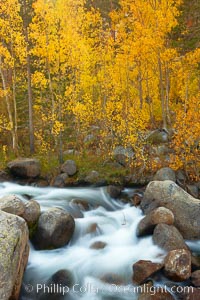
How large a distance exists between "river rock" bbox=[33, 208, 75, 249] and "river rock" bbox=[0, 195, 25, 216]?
2.24ft

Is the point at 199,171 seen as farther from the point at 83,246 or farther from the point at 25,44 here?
the point at 25,44

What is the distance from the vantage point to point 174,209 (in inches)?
434

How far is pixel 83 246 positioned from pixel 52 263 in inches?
50.7

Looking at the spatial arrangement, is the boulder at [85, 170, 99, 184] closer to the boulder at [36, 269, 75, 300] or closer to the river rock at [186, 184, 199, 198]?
the river rock at [186, 184, 199, 198]

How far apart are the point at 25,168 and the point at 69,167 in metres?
2.18

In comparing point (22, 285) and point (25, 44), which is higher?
point (25, 44)

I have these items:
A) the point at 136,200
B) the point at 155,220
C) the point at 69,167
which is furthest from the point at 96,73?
the point at 155,220

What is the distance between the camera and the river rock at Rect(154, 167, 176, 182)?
14742mm

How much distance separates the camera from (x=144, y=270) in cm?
830

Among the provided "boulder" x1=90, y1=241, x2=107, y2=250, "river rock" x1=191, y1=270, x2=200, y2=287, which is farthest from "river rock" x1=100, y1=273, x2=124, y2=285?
"river rock" x1=191, y1=270, x2=200, y2=287

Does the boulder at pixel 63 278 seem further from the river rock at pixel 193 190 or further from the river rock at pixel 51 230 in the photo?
the river rock at pixel 193 190

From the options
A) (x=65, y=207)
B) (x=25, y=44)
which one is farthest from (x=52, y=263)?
(x=25, y=44)

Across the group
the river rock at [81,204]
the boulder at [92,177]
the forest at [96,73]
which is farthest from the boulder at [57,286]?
the forest at [96,73]

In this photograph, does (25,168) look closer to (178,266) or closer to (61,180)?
(61,180)
